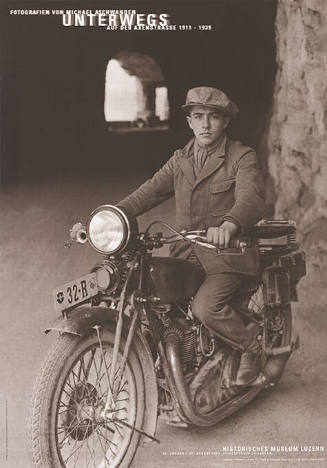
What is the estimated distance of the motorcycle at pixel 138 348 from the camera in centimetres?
93

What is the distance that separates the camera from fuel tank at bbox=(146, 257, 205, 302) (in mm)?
1026

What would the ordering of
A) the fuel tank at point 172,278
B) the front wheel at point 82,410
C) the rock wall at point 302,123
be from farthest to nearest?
1. the rock wall at point 302,123
2. the fuel tank at point 172,278
3. the front wheel at point 82,410

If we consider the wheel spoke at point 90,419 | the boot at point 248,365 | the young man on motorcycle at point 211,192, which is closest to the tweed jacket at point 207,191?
the young man on motorcycle at point 211,192

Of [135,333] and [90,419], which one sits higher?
[135,333]

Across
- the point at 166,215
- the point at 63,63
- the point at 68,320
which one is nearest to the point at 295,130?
the point at 166,215

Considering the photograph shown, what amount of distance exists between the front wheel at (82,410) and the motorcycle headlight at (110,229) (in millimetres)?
152

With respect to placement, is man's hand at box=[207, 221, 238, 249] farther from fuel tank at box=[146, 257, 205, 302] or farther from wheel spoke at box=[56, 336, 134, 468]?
wheel spoke at box=[56, 336, 134, 468]

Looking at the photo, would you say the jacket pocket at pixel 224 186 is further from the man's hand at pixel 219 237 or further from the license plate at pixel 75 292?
the license plate at pixel 75 292

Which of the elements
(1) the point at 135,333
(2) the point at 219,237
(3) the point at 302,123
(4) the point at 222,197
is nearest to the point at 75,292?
(1) the point at 135,333

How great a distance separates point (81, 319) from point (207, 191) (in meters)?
0.37

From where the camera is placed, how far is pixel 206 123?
1109mm

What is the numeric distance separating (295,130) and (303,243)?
0.27 metres

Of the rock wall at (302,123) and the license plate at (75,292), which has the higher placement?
the rock wall at (302,123)

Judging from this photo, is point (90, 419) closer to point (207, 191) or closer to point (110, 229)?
point (110, 229)
